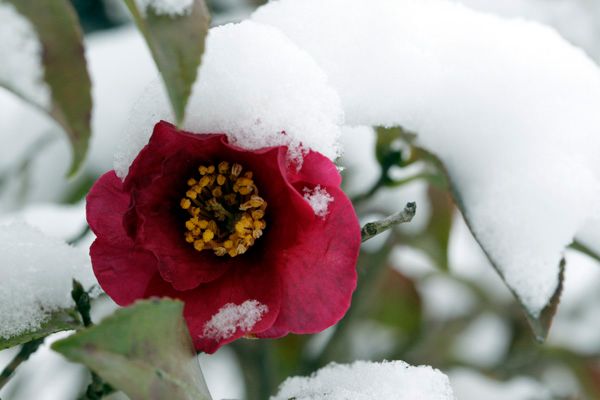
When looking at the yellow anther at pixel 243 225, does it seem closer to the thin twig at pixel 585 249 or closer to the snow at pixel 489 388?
the thin twig at pixel 585 249

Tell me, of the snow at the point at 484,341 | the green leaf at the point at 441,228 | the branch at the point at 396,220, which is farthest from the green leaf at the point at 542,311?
the snow at the point at 484,341

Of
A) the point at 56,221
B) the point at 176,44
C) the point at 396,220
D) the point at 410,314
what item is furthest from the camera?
the point at 410,314

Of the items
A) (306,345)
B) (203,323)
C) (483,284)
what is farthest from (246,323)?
(483,284)

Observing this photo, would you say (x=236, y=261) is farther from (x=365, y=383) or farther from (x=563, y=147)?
(x=563, y=147)

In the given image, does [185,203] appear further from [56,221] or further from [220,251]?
[56,221]

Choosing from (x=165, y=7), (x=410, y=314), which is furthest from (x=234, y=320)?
(x=410, y=314)

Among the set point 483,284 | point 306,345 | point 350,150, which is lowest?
point 483,284

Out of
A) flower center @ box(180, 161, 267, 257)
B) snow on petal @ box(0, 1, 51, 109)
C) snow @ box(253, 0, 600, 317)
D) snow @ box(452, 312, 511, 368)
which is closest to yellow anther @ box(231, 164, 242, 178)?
flower center @ box(180, 161, 267, 257)

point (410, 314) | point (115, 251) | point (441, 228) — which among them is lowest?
point (410, 314)
